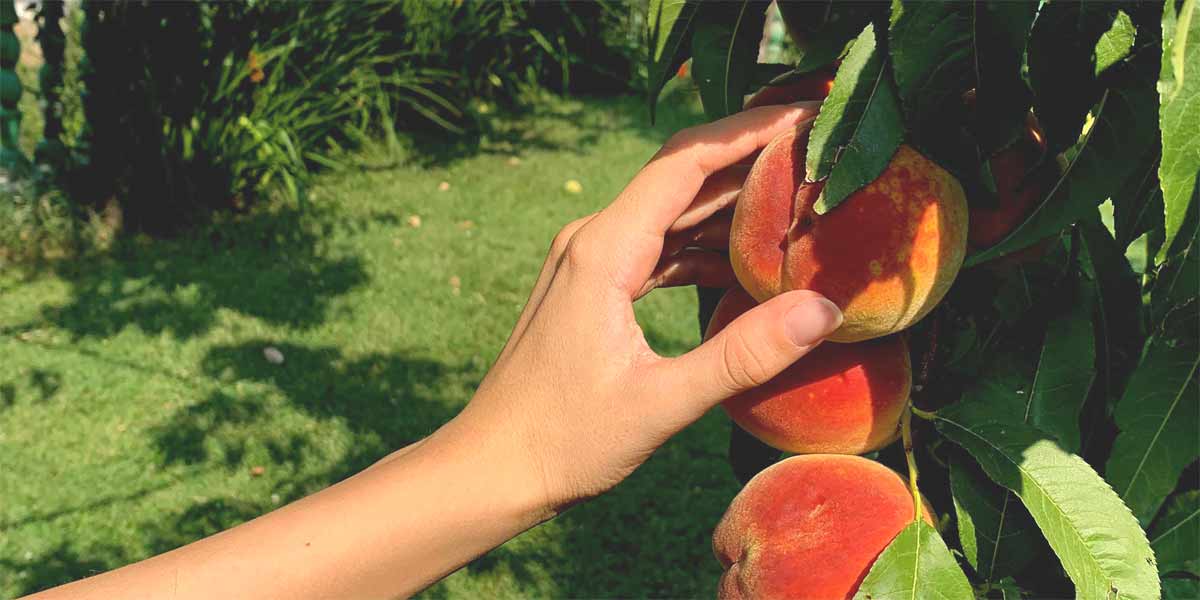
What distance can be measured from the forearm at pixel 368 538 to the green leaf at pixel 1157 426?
649 mm

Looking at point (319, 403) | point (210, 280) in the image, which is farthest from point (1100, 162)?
point (210, 280)

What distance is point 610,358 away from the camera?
1.24 meters

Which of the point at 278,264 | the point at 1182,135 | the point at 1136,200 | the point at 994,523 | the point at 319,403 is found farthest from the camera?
the point at 278,264

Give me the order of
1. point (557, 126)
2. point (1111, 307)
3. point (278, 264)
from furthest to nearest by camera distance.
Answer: point (557, 126), point (278, 264), point (1111, 307)

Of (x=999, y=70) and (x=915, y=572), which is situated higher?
(x=999, y=70)

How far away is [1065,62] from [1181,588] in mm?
858

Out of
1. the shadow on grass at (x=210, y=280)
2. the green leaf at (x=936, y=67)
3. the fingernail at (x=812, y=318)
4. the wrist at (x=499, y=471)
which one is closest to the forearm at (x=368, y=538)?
the wrist at (x=499, y=471)

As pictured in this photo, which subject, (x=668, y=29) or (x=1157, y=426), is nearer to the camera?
(x=1157, y=426)

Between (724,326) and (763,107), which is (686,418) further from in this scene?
(763,107)

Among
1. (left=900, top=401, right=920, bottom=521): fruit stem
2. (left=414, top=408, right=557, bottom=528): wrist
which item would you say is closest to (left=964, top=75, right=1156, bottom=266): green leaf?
(left=900, top=401, right=920, bottom=521): fruit stem

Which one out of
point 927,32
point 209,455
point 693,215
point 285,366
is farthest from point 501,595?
point 927,32

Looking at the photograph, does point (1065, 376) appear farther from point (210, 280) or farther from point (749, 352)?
point (210, 280)

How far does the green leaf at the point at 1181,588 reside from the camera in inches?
54.0

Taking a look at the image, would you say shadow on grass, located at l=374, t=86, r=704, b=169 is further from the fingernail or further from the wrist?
the fingernail
